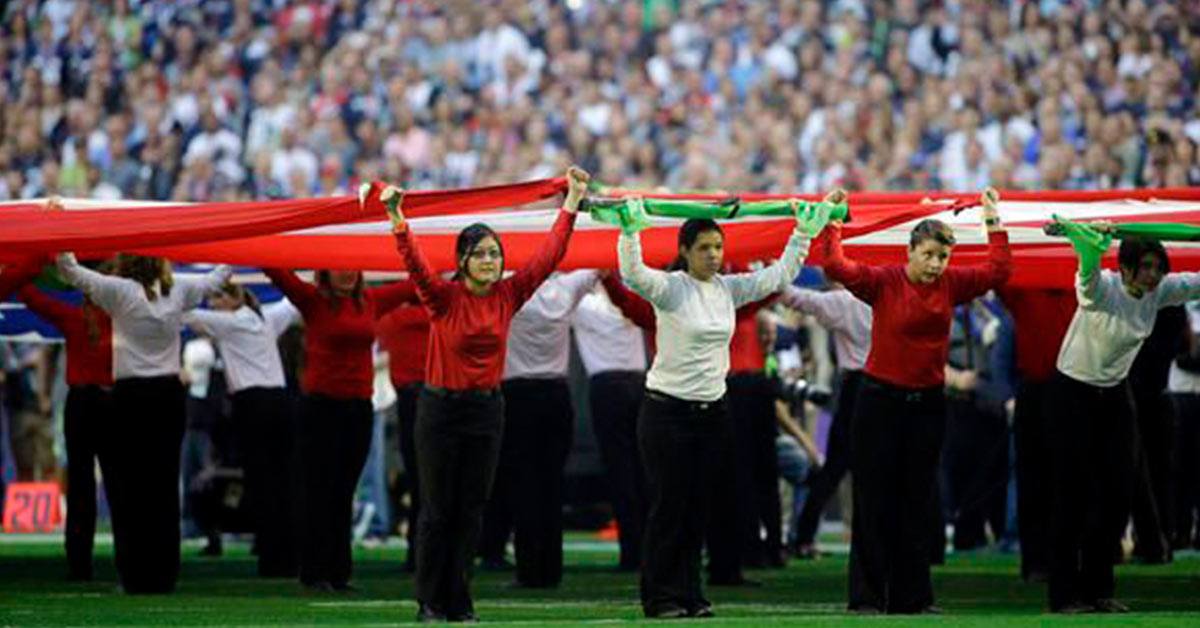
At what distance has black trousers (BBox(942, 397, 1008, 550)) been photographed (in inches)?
802

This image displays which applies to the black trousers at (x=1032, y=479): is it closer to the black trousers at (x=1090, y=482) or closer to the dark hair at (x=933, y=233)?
the black trousers at (x=1090, y=482)

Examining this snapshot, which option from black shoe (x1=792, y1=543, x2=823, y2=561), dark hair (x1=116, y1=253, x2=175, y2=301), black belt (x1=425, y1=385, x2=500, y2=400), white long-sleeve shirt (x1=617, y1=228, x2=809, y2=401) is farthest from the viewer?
black shoe (x1=792, y1=543, x2=823, y2=561)

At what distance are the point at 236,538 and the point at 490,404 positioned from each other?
10286 mm

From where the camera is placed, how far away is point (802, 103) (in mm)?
26344

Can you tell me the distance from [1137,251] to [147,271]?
5.25 meters

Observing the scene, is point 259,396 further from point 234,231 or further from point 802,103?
point 802,103

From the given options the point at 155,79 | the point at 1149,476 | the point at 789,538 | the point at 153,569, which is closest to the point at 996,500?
the point at 789,538

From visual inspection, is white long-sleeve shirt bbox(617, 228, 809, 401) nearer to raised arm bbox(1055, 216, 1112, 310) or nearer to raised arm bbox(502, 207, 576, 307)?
raised arm bbox(502, 207, 576, 307)

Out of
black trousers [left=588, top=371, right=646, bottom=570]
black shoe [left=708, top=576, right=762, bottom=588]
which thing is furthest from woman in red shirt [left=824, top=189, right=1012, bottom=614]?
black trousers [left=588, top=371, right=646, bottom=570]

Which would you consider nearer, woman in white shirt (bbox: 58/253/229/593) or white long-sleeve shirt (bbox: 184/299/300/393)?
woman in white shirt (bbox: 58/253/229/593)

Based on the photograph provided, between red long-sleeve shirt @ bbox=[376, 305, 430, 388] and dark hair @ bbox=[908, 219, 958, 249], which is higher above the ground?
dark hair @ bbox=[908, 219, 958, 249]

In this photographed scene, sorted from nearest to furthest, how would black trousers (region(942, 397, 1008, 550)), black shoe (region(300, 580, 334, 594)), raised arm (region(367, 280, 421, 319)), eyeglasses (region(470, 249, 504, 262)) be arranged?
eyeglasses (region(470, 249, 504, 262)), raised arm (region(367, 280, 421, 319)), black shoe (region(300, 580, 334, 594)), black trousers (region(942, 397, 1008, 550))

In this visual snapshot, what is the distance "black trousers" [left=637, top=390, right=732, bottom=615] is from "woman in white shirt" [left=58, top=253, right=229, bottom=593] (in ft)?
10.1

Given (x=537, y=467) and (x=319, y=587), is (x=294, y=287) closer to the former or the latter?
(x=319, y=587)
